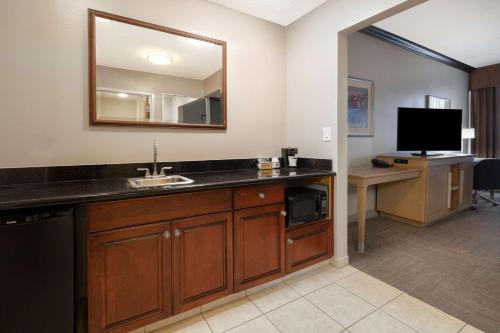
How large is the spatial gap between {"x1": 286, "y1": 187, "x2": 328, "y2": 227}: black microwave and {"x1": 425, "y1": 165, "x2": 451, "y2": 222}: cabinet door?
199 cm

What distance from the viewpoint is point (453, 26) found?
Result: 3191 mm

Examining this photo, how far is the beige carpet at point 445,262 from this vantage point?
66.1 inches

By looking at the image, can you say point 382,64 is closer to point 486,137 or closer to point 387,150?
point 387,150

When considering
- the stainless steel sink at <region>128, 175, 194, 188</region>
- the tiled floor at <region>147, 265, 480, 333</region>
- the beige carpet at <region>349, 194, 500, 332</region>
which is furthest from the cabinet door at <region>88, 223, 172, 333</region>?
the beige carpet at <region>349, 194, 500, 332</region>

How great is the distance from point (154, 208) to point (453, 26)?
4.30m

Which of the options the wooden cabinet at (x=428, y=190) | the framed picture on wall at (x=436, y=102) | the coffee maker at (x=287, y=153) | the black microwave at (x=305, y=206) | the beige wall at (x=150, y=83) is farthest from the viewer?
the framed picture on wall at (x=436, y=102)

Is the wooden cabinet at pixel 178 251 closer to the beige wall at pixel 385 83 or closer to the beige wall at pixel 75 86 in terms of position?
the beige wall at pixel 75 86

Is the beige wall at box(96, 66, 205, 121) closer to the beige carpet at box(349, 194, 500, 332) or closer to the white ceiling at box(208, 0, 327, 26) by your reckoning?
the white ceiling at box(208, 0, 327, 26)

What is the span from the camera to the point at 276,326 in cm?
150

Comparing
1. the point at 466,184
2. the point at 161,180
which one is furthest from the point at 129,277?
the point at 466,184

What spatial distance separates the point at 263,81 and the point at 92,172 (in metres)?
1.76

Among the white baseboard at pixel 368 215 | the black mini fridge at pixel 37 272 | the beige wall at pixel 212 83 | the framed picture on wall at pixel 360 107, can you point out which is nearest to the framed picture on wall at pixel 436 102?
the framed picture on wall at pixel 360 107

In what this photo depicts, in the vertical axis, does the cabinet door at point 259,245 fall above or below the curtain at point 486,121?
below

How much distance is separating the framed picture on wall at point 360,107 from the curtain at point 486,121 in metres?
3.75
